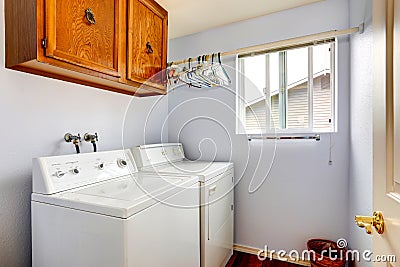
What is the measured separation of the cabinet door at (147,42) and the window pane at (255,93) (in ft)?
3.05

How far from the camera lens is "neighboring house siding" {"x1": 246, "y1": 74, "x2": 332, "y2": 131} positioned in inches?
81.6

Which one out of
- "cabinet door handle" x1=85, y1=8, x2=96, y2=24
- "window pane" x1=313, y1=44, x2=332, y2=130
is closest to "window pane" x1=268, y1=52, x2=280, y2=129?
"window pane" x1=313, y1=44, x2=332, y2=130

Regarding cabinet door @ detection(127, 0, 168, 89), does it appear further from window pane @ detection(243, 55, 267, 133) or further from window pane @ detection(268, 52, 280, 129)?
window pane @ detection(268, 52, 280, 129)

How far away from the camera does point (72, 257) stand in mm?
1090

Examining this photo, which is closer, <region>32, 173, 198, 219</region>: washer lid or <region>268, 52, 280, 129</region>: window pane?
<region>32, 173, 198, 219</region>: washer lid

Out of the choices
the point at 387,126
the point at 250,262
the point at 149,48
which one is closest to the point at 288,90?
the point at 149,48

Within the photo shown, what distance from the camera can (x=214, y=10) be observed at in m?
2.12

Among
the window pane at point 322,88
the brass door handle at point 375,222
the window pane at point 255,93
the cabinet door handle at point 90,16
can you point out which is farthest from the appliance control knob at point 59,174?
the window pane at point 322,88

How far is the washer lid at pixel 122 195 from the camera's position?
1.01m

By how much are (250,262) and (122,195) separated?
1.63 metres

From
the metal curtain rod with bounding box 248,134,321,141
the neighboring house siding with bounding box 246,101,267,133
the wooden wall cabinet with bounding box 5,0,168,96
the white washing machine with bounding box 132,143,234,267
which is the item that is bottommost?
the white washing machine with bounding box 132,143,234,267

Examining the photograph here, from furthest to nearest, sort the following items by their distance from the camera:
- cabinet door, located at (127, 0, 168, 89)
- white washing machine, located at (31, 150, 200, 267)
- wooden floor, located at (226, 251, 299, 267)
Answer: wooden floor, located at (226, 251, 299, 267), cabinet door, located at (127, 0, 168, 89), white washing machine, located at (31, 150, 200, 267)

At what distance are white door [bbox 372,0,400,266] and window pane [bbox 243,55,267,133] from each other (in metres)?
1.51

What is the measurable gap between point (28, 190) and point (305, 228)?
2.22 metres
